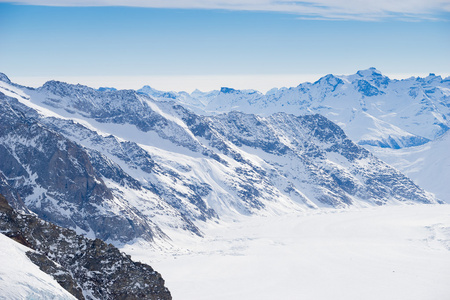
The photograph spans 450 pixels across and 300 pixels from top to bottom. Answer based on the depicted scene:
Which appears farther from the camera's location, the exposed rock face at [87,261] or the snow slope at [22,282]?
the exposed rock face at [87,261]

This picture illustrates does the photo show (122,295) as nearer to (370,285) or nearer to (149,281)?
(149,281)

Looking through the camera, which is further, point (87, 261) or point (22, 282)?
point (87, 261)

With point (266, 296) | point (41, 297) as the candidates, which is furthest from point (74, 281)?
point (266, 296)

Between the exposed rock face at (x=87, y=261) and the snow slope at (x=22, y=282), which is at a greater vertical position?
the snow slope at (x=22, y=282)

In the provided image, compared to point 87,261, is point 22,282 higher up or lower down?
higher up
